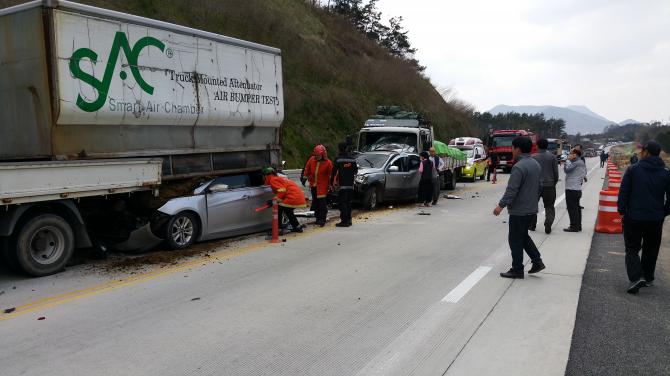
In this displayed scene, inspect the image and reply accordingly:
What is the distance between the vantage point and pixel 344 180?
11797 mm

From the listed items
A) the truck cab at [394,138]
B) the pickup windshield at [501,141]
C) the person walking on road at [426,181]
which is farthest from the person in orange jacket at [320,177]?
the pickup windshield at [501,141]

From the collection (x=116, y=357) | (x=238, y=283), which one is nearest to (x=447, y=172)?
(x=238, y=283)

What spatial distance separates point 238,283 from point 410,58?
57.6m

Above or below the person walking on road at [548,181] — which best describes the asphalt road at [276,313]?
below

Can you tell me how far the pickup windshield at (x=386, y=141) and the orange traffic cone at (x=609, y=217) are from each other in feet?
24.6

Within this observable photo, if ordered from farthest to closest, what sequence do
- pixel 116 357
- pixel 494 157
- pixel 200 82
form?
→ pixel 494 157, pixel 200 82, pixel 116 357

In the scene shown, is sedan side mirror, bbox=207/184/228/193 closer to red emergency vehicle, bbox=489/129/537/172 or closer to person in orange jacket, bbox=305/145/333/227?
person in orange jacket, bbox=305/145/333/227

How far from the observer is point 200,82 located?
9273 millimetres

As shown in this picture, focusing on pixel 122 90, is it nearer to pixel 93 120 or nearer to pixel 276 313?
pixel 93 120

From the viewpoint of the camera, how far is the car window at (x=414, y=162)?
16.1 m

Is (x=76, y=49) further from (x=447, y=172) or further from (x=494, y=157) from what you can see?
(x=494, y=157)

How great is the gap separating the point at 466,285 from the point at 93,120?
17.9 ft

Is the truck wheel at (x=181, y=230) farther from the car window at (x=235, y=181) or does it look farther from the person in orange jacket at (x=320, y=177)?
the person in orange jacket at (x=320, y=177)

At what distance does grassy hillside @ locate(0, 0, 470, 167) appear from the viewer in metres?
26.3
